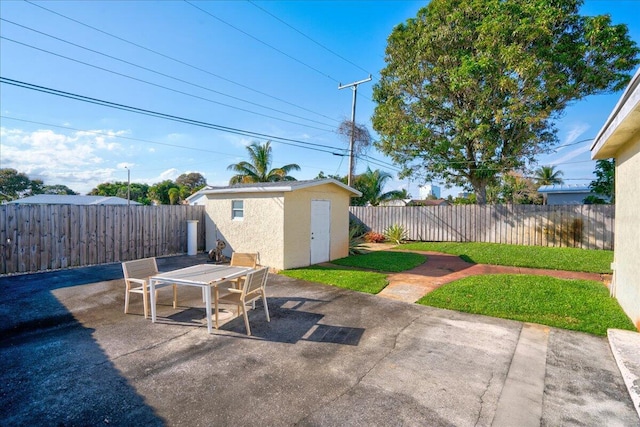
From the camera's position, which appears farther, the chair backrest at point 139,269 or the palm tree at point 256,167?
the palm tree at point 256,167

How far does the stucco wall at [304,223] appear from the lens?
9703mm

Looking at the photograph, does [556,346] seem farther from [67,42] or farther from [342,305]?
[67,42]

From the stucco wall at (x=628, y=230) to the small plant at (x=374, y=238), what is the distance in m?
10.8

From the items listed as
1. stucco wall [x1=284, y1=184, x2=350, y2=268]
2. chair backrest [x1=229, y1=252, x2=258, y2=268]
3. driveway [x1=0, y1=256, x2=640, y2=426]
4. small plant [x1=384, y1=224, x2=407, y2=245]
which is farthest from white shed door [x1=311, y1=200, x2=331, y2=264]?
small plant [x1=384, y1=224, x2=407, y2=245]

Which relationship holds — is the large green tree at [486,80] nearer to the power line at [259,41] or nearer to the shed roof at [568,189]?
the power line at [259,41]

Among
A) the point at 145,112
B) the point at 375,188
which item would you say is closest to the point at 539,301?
the point at 145,112

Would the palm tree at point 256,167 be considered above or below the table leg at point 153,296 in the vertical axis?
above

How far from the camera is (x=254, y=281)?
16.4 ft

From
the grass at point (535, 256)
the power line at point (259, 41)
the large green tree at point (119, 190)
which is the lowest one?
the grass at point (535, 256)

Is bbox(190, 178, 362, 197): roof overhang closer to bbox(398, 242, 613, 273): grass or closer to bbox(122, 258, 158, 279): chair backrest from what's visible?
bbox(122, 258, 158, 279): chair backrest

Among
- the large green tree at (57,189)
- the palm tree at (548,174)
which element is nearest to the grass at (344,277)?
the palm tree at (548,174)

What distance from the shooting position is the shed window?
1111 cm

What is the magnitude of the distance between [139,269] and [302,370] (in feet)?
12.9

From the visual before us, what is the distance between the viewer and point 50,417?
2.79m
